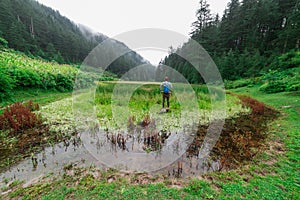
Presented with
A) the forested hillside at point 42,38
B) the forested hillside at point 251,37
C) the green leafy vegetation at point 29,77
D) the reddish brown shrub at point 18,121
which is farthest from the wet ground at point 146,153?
the forested hillside at point 42,38

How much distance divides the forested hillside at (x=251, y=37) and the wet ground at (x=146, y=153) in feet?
52.2

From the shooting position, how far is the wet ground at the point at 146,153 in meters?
2.85

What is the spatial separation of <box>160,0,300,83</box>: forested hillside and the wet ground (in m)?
→ 15.9

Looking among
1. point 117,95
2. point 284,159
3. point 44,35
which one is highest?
point 44,35

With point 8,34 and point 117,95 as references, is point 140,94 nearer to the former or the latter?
point 117,95

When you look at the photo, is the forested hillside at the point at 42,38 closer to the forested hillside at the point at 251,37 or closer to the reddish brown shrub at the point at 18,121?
the forested hillside at the point at 251,37

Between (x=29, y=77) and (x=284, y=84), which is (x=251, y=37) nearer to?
(x=284, y=84)

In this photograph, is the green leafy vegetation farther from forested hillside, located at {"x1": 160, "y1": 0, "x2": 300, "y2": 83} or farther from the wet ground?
forested hillside, located at {"x1": 160, "y1": 0, "x2": 300, "y2": 83}

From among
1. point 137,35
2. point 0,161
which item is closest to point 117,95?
point 137,35

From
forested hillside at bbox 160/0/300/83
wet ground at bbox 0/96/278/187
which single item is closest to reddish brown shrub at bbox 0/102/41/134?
wet ground at bbox 0/96/278/187

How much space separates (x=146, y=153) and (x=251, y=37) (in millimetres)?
29260

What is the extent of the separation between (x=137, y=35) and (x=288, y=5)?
99.4 feet

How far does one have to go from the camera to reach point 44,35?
4519cm

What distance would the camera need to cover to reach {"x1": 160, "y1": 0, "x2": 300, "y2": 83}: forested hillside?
57.4 feet
